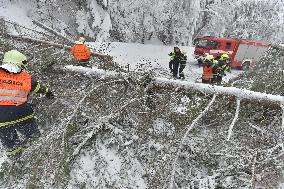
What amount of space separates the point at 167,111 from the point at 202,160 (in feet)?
3.02

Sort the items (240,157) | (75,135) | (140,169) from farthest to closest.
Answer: (75,135) → (140,169) → (240,157)

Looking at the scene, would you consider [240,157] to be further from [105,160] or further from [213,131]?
[105,160]

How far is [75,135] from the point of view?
16.7 feet

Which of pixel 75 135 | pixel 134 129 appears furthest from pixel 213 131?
pixel 75 135

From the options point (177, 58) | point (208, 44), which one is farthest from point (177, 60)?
point (208, 44)

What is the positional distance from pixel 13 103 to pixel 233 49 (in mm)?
16139

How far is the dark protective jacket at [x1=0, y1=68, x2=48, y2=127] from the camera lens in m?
4.46

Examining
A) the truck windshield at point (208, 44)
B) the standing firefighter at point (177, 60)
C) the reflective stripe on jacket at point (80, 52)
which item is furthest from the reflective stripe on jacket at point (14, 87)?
the truck windshield at point (208, 44)

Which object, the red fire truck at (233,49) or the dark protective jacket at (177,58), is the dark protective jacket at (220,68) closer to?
the dark protective jacket at (177,58)

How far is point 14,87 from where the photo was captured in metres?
4.53

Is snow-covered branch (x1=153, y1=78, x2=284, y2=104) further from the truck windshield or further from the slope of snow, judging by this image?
the truck windshield

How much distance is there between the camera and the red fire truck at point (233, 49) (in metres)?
18.5

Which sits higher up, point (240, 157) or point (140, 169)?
point (240, 157)

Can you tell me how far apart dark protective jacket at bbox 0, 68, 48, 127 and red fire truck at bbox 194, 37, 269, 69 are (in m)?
14.2
